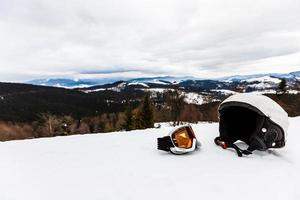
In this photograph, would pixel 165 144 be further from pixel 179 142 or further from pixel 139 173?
pixel 139 173

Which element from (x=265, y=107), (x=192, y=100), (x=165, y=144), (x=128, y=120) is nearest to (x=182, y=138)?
(x=165, y=144)

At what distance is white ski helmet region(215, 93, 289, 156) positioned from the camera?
9.34 ft

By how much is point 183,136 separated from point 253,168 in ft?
2.68

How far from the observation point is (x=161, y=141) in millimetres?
2959

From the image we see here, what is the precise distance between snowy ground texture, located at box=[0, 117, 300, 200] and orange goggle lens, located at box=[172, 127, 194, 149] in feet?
0.42

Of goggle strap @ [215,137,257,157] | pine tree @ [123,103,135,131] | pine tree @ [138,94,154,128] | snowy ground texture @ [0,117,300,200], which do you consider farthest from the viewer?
pine tree @ [123,103,135,131]

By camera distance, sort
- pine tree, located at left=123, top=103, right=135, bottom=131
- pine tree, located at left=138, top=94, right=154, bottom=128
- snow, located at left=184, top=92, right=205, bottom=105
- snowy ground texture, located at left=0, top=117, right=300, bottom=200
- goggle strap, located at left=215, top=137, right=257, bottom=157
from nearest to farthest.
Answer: snowy ground texture, located at left=0, top=117, right=300, bottom=200 < goggle strap, located at left=215, top=137, right=257, bottom=157 < pine tree, located at left=138, top=94, right=154, bottom=128 < pine tree, located at left=123, top=103, right=135, bottom=131 < snow, located at left=184, top=92, right=205, bottom=105

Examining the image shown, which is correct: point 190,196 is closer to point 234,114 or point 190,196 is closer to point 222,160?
point 222,160

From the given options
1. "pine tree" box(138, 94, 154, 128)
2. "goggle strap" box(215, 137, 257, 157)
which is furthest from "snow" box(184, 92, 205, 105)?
"goggle strap" box(215, 137, 257, 157)

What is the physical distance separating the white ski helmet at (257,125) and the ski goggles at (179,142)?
47 cm

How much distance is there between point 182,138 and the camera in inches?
Answer: 115

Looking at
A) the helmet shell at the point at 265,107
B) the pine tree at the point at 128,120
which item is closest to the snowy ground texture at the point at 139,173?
the helmet shell at the point at 265,107

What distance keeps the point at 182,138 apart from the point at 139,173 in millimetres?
804

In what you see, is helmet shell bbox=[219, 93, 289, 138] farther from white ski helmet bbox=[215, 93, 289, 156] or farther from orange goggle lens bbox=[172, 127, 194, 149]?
orange goggle lens bbox=[172, 127, 194, 149]
